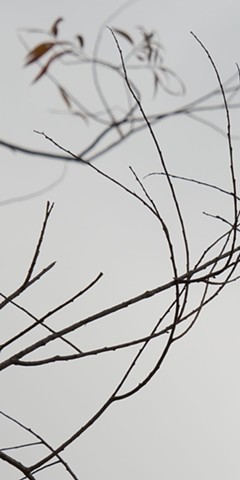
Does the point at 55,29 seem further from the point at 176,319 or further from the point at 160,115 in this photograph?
the point at 176,319

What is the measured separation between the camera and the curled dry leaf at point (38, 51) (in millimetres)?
1206

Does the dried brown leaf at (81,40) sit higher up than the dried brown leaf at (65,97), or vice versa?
the dried brown leaf at (81,40)

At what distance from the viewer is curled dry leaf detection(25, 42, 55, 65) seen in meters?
1.21

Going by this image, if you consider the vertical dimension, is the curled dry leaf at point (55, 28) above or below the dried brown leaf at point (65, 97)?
above

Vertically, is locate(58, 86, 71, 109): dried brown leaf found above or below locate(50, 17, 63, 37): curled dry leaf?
below

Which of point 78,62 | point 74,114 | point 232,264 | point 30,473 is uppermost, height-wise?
point 78,62

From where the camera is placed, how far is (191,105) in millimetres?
1307

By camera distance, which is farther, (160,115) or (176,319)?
(160,115)

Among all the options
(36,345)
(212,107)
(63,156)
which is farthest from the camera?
(212,107)

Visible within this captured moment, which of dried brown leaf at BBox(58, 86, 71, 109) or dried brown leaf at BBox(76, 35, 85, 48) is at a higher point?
dried brown leaf at BBox(76, 35, 85, 48)

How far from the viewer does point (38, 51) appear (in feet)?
3.99

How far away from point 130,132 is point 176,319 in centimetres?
83

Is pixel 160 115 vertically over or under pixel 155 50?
under

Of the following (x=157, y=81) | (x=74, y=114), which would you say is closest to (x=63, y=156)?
(x=74, y=114)
